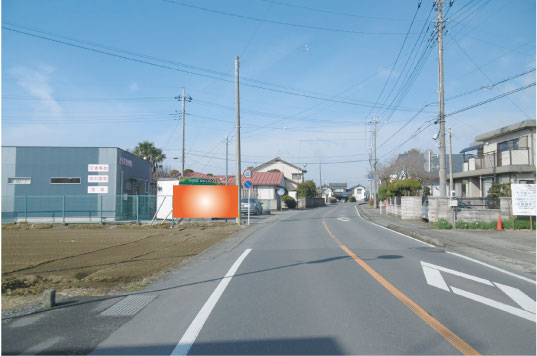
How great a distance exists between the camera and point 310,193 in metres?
67.7

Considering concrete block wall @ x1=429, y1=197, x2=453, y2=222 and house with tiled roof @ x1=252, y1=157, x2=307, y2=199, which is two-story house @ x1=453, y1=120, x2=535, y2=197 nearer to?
concrete block wall @ x1=429, y1=197, x2=453, y2=222

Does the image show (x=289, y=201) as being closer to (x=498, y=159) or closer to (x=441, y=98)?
(x=498, y=159)

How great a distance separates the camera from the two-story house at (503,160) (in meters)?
23.4

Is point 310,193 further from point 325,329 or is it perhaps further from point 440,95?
point 325,329

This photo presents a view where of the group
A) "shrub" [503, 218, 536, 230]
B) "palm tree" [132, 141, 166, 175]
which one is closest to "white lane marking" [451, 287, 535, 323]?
"shrub" [503, 218, 536, 230]

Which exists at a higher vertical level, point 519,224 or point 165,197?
point 165,197

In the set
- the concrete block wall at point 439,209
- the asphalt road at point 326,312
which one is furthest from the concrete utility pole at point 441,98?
the asphalt road at point 326,312

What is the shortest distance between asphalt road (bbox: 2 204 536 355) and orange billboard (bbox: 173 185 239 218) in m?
13.7

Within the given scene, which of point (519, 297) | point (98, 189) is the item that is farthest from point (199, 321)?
point (98, 189)

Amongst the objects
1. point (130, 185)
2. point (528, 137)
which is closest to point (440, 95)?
point (528, 137)

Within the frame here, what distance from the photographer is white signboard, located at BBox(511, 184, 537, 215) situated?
698 inches

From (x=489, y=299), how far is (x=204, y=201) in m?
18.2

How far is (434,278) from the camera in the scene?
7633 millimetres

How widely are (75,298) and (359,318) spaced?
14.6 feet
